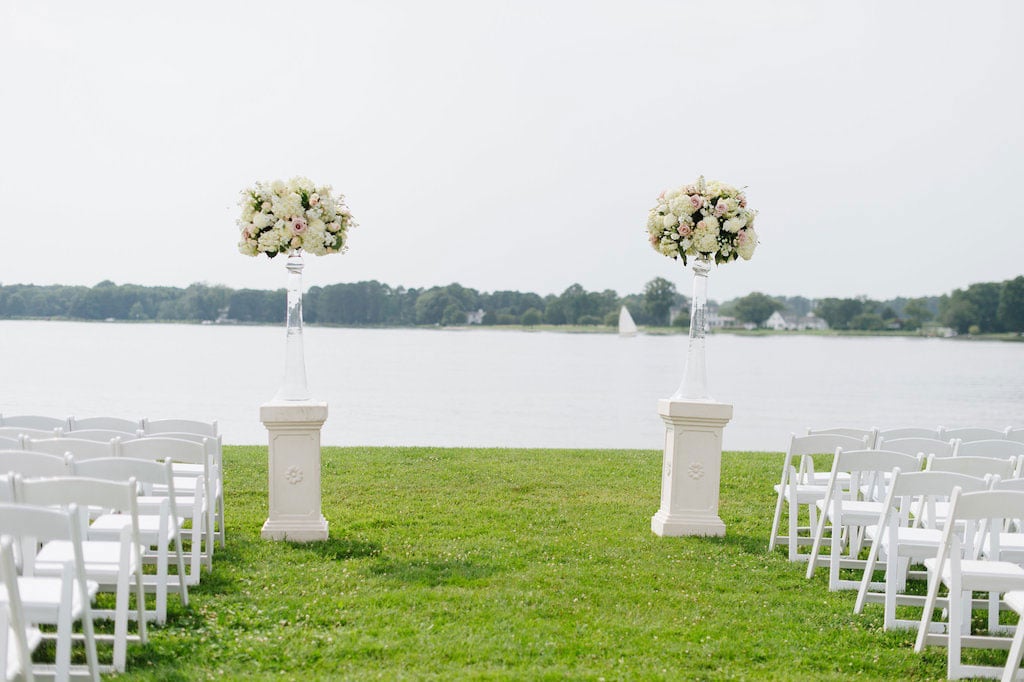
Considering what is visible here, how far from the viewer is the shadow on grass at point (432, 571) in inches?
237

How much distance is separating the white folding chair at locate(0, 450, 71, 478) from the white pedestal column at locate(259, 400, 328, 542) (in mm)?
2268

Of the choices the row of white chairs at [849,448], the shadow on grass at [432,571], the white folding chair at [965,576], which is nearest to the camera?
the white folding chair at [965,576]

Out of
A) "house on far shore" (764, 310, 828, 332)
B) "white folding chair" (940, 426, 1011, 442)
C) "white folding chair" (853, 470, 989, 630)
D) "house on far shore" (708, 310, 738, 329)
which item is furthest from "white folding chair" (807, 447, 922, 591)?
"house on far shore" (764, 310, 828, 332)

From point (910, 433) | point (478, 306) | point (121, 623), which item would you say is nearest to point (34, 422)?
point (121, 623)

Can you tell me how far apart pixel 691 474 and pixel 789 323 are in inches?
4035

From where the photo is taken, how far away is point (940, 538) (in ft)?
17.8

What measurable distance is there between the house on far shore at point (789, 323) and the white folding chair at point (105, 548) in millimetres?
102625

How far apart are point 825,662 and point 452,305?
2900 inches

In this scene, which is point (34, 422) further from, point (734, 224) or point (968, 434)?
point (968, 434)

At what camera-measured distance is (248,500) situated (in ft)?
28.3

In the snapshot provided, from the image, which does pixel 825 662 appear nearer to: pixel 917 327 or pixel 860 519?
pixel 860 519

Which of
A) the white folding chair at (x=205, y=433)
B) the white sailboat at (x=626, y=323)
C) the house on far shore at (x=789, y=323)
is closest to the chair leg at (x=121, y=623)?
the white folding chair at (x=205, y=433)

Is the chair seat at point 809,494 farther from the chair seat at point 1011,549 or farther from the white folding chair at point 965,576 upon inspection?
the white folding chair at point 965,576

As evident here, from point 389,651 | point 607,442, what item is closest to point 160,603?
point 389,651
